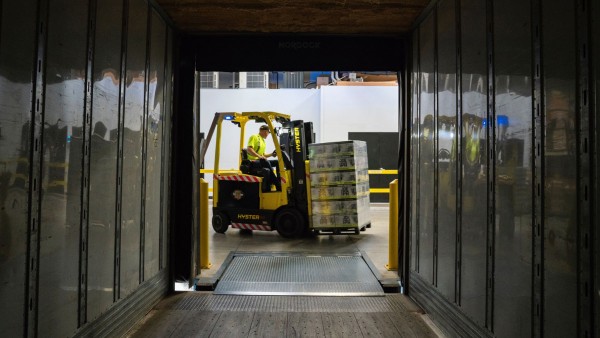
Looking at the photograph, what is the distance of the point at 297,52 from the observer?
552cm

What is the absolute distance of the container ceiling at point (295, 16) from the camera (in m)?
4.45

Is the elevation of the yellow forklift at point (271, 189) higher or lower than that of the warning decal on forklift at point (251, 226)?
higher

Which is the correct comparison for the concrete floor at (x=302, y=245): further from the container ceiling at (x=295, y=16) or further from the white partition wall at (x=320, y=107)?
the white partition wall at (x=320, y=107)

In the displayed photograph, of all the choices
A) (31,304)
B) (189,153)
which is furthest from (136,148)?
(31,304)

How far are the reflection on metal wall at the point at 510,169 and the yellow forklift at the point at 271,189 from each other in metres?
4.74

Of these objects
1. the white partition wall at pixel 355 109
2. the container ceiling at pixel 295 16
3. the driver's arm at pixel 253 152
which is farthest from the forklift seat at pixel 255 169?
the white partition wall at pixel 355 109

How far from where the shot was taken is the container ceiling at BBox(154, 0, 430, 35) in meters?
4.45

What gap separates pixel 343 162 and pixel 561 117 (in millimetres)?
6560

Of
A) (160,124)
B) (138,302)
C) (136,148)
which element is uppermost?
(160,124)

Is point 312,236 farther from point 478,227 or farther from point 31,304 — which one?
point 31,304

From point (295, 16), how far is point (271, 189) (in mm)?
4952

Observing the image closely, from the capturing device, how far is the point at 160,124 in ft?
15.9

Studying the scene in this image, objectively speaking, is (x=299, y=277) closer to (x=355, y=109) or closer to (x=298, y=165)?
(x=298, y=165)

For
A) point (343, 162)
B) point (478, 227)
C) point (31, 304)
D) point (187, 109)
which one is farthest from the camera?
point (343, 162)
